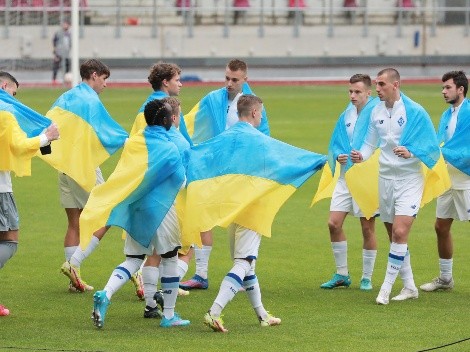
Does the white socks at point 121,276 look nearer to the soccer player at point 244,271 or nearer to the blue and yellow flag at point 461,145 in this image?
the soccer player at point 244,271

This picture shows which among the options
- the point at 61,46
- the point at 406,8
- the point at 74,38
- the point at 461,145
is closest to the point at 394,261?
the point at 461,145

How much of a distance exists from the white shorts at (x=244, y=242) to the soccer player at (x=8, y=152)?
5.85ft

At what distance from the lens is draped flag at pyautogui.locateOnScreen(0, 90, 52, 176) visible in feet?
34.0

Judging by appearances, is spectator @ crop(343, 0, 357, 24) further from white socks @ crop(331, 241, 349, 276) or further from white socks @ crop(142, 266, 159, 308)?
white socks @ crop(142, 266, 159, 308)

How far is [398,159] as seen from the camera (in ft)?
37.8

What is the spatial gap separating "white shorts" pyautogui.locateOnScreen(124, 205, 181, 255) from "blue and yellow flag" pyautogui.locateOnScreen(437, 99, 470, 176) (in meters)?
3.26

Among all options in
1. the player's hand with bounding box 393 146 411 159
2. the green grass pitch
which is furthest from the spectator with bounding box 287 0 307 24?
A: the player's hand with bounding box 393 146 411 159

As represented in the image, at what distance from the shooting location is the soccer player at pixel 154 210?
10047 mm

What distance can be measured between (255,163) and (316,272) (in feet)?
10.2

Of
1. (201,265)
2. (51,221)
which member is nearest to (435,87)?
(51,221)

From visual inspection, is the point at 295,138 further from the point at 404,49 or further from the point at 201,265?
the point at 404,49

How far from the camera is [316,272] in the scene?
13.1 meters

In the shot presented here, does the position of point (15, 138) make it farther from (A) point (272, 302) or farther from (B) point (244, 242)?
(A) point (272, 302)

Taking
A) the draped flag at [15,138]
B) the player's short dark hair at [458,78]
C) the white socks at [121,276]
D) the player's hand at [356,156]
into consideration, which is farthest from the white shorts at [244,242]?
the player's short dark hair at [458,78]
